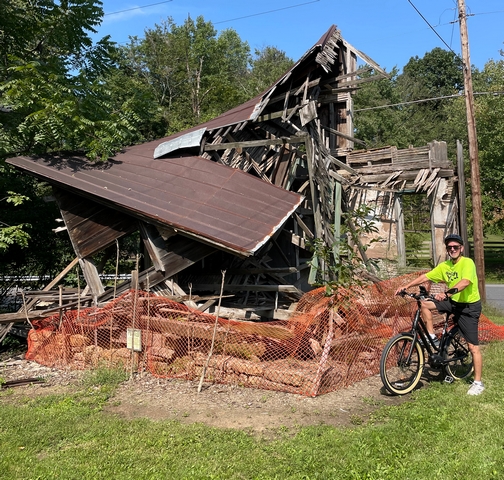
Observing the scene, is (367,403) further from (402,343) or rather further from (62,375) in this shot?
(62,375)

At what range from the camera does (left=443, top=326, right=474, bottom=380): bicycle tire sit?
6500 mm

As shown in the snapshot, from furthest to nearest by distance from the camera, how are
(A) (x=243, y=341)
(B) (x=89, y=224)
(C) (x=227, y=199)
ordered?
1. (B) (x=89, y=224)
2. (C) (x=227, y=199)
3. (A) (x=243, y=341)

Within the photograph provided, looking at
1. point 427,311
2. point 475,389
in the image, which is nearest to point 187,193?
point 427,311

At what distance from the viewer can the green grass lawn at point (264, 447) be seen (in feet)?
13.8

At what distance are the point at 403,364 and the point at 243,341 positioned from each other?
86.4 inches

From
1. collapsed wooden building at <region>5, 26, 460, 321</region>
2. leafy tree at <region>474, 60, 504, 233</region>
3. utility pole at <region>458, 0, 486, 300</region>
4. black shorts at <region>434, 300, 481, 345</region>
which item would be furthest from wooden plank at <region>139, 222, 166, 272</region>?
leafy tree at <region>474, 60, 504, 233</region>

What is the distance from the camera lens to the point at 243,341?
23.2 ft

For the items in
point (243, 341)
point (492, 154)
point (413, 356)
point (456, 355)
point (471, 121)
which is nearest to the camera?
Answer: point (413, 356)

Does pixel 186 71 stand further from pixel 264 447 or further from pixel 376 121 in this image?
pixel 264 447

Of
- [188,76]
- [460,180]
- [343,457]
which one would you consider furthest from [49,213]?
[188,76]

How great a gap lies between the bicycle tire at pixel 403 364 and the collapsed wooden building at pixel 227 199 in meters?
2.31

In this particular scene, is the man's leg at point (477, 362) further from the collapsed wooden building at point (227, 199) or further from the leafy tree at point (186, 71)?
the leafy tree at point (186, 71)

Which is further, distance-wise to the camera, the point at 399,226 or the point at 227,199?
the point at 399,226

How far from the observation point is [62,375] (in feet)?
24.8
